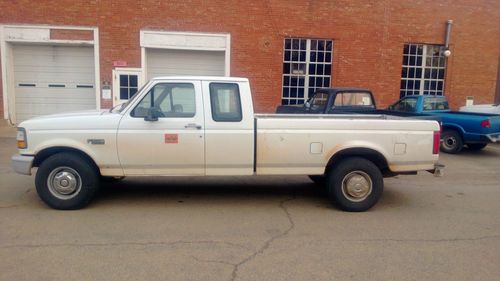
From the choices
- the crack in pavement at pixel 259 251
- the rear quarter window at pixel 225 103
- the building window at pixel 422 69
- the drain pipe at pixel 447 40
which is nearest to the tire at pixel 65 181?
the rear quarter window at pixel 225 103

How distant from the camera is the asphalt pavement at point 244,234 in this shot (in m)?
3.79

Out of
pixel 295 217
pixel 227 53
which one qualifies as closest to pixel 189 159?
pixel 295 217

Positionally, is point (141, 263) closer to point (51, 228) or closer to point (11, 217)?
point (51, 228)

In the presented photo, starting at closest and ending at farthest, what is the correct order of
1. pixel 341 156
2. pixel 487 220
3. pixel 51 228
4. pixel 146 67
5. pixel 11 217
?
1. pixel 51 228
2. pixel 11 217
3. pixel 487 220
4. pixel 341 156
5. pixel 146 67

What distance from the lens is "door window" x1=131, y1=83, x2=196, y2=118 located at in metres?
5.56

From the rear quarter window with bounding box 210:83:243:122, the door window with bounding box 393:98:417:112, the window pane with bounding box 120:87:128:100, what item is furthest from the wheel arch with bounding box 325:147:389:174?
the window pane with bounding box 120:87:128:100

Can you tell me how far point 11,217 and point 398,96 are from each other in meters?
13.8

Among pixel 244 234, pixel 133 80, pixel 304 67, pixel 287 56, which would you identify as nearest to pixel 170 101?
pixel 244 234

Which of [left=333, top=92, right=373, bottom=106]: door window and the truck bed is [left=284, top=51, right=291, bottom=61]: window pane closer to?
[left=333, top=92, right=373, bottom=106]: door window

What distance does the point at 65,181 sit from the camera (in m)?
5.43

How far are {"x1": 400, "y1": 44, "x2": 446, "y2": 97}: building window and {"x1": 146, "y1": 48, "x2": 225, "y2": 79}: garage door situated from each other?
7.20 meters

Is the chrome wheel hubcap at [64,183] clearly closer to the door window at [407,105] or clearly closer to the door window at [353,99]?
the door window at [353,99]

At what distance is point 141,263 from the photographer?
389 centimetres

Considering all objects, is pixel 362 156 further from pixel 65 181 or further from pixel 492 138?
pixel 492 138
